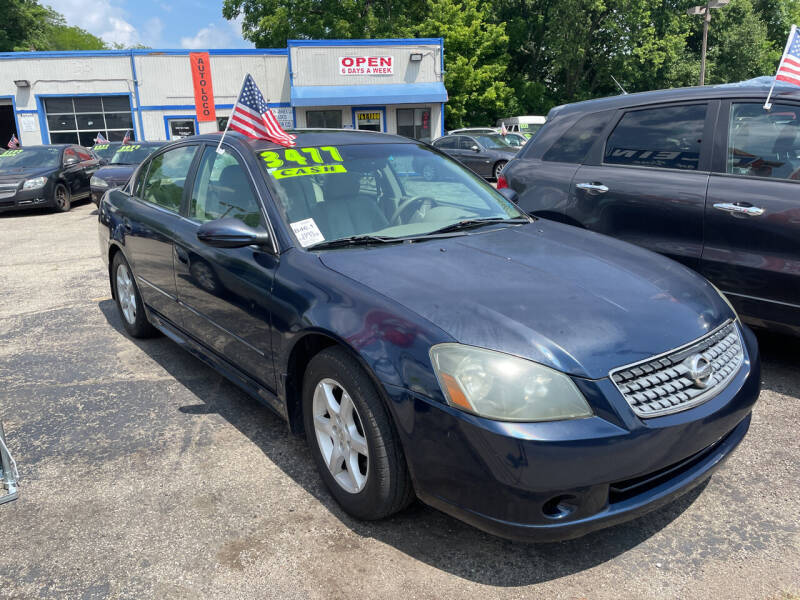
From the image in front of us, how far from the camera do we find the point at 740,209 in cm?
382

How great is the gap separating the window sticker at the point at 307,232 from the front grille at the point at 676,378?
1.47 meters

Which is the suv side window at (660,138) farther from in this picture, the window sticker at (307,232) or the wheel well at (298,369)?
the wheel well at (298,369)

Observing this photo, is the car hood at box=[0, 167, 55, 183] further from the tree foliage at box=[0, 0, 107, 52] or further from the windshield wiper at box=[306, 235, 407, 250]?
the tree foliage at box=[0, 0, 107, 52]

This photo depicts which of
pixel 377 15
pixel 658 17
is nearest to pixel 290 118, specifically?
pixel 377 15

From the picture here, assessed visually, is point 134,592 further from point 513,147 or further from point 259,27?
point 259,27

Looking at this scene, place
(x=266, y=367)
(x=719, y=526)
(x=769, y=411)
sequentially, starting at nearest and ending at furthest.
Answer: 1. (x=719, y=526)
2. (x=266, y=367)
3. (x=769, y=411)

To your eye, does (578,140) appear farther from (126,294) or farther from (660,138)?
(126,294)

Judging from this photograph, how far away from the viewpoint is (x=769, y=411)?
11.6ft

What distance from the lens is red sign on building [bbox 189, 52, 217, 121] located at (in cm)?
2717

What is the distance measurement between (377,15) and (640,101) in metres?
37.6

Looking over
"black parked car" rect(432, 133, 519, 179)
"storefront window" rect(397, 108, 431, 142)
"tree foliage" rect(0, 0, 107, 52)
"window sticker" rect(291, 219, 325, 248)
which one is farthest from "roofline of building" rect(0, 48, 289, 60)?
"window sticker" rect(291, 219, 325, 248)

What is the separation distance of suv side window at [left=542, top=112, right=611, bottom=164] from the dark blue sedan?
133cm

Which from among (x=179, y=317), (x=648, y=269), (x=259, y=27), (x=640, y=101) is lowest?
(x=179, y=317)

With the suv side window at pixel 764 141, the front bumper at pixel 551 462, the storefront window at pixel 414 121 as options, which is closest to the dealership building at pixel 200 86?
the storefront window at pixel 414 121
